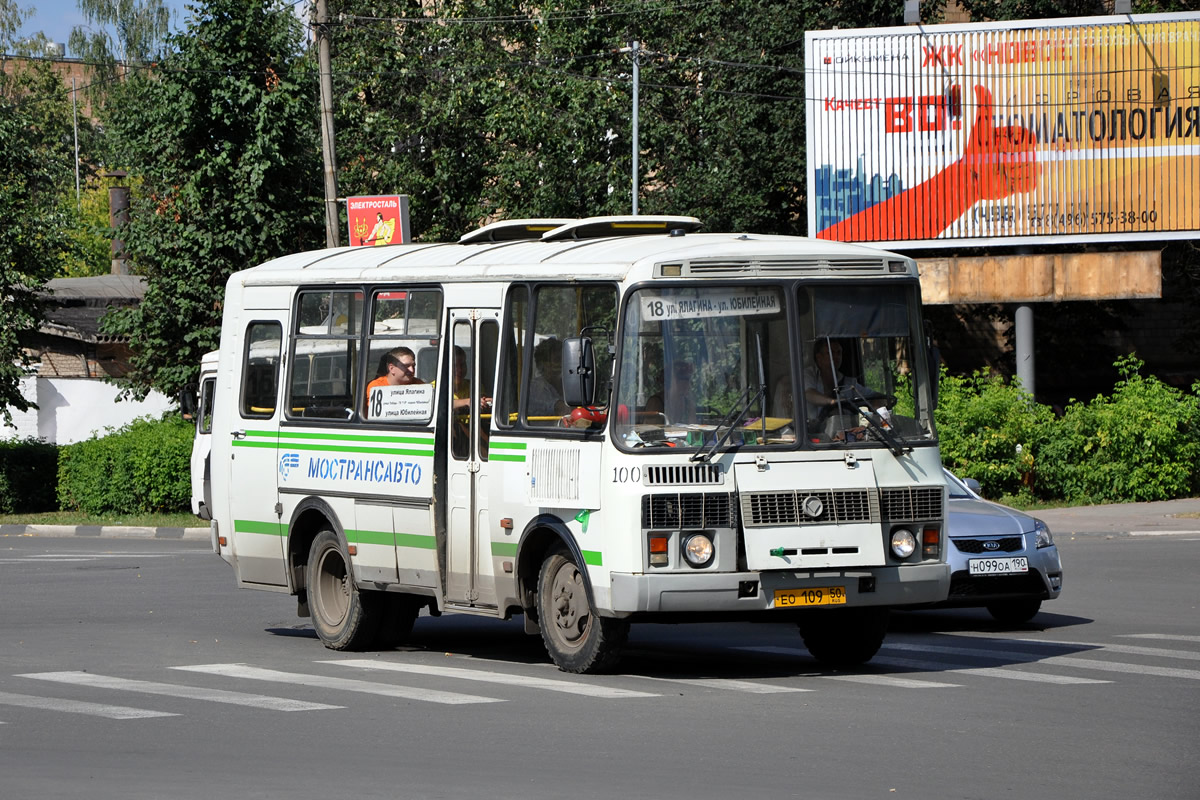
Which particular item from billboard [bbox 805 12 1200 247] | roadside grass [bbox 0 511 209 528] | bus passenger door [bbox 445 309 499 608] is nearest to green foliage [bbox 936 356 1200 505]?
billboard [bbox 805 12 1200 247]

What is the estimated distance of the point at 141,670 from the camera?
12547 millimetres

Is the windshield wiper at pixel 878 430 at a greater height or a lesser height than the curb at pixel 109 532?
greater

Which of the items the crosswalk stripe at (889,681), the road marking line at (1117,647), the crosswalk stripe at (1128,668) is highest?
the crosswalk stripe at (889,681)

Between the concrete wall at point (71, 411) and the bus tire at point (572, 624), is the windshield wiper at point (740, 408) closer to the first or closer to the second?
the bus tire at point (572, 624)

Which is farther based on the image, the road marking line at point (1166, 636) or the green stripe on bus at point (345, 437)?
the road marking line at point (1166, 636)

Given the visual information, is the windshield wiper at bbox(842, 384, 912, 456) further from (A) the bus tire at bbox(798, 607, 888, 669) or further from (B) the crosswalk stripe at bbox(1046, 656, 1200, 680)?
(B) the crosswalk stripe at bbox(1046, 656, 1200, 680)

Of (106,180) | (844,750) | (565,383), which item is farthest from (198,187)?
A: (106,180)

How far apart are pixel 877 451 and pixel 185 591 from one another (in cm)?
982

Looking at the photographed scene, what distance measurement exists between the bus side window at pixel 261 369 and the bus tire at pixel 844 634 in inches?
191

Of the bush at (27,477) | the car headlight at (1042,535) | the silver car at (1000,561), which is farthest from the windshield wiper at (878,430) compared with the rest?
the bush at (27,477)

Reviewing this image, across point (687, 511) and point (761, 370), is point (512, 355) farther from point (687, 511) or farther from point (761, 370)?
point (687, 511)

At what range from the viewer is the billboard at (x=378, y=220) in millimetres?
29359

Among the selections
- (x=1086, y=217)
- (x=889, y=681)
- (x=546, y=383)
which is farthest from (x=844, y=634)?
(x=1086, y=217)

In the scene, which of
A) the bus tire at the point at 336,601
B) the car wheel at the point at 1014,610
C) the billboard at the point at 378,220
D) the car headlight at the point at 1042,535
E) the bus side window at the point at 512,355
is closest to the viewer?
the bus side window at the point at 512,355
